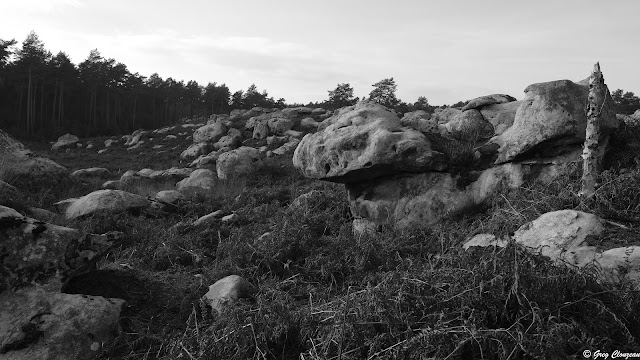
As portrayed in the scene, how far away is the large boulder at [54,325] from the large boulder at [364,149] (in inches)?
211

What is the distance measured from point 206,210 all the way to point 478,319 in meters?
9.80

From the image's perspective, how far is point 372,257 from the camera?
6.31 m

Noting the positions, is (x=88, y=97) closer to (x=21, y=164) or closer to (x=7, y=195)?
(x=21, y=164)

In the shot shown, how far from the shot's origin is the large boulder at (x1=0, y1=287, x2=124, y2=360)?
12.7 feet

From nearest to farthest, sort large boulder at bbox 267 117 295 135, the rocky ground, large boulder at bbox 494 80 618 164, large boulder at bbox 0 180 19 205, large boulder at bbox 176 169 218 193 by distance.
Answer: the rocky ground → large boulder at bbox 0 180 19 205 → large boulder at bbox 494 80 618 164 → large boulder at bbox 176 169 218 193 → large boulder at bbox 267 117 295 135

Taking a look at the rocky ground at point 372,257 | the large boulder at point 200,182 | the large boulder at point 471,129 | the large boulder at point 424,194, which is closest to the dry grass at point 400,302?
the rocky ground at point 372,257

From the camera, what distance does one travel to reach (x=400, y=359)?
3066 mm

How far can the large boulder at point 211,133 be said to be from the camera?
114 feet

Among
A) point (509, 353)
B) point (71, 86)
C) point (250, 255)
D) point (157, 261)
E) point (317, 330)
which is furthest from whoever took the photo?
point (71, 86)

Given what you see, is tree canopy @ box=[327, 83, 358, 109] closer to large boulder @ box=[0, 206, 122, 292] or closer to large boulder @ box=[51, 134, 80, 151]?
large boulder @ box=[51, 134, 80, 151]

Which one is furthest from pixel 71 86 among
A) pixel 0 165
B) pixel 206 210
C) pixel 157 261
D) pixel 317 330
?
pixel 317 330

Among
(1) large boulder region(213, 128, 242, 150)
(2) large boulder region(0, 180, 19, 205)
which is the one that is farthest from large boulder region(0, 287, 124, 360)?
(1) large boulder region(213, 128, 242, 150)

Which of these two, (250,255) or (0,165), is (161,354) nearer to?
(250,255)

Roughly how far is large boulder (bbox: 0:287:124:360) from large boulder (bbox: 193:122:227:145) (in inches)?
1205
